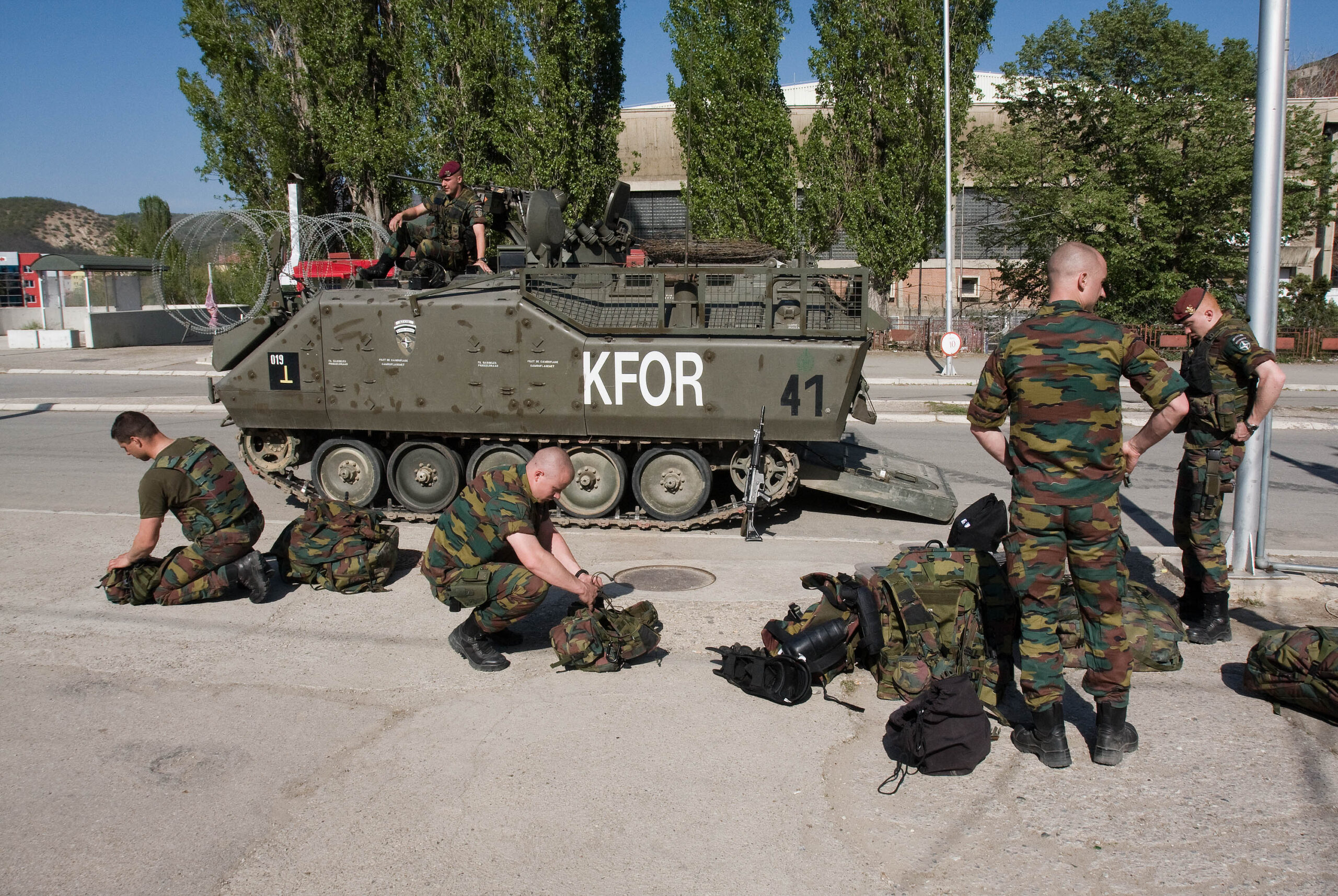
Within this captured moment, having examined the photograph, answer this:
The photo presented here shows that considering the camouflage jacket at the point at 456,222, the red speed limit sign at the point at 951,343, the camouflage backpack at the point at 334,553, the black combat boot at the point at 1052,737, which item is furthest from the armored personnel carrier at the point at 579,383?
the red speed limit sign at the point at 951,343

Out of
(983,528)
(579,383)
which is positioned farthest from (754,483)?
(983,528)

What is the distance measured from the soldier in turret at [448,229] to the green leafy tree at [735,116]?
17210mm

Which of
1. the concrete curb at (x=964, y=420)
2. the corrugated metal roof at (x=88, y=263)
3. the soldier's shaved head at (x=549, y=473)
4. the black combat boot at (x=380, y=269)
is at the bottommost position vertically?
the concrete curb at (x=964, y=420)

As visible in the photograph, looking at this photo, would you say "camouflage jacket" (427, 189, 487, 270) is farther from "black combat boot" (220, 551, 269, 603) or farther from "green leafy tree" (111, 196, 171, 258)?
"green leafy tree" (111, 196, 171, 258)

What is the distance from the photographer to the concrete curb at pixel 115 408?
17.5m

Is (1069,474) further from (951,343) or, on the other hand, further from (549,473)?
(951,343)

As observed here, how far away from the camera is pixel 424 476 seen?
372 inches

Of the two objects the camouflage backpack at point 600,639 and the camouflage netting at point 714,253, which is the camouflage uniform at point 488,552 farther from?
the camouflage netting at point 714,253

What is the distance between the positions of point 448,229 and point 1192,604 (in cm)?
726

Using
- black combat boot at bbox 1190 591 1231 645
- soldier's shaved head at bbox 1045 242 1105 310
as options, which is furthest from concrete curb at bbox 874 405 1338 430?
soldier's shaved head at bbox 1045 242 1105 310

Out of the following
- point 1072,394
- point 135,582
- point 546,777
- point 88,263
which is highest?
point 88,263

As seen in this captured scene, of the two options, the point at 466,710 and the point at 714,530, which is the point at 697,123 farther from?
the point at 466,710

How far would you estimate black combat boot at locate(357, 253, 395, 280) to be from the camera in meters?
10.1

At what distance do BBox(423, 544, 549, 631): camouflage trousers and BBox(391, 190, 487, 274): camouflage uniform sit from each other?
16.9 feet
